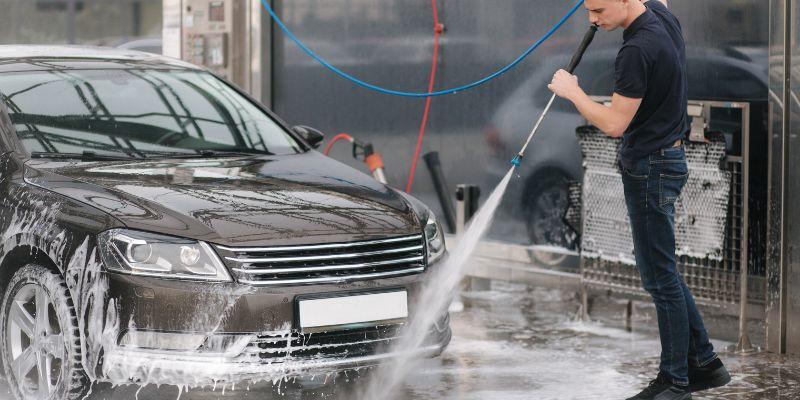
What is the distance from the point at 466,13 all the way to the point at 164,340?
4560 millimetres

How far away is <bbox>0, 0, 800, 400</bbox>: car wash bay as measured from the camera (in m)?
7.02

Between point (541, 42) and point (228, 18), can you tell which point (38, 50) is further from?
point (228, 18)

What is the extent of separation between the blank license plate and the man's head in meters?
1.45

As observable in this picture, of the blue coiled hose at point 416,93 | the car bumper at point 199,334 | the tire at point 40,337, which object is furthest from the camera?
the blue coiled hose at point 416,93

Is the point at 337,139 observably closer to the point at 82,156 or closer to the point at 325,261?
the point at 82,156

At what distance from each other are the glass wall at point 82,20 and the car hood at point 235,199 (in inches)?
940

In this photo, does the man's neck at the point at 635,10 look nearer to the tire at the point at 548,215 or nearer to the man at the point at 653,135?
the man at the point at 653,135

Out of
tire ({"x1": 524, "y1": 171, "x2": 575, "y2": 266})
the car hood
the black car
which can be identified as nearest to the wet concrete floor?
the black car

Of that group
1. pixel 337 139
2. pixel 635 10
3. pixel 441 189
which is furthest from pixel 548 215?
pixel 635 10

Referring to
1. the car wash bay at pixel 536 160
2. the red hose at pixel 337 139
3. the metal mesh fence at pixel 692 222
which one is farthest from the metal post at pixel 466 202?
the metal mesh fence at pixel 692 222

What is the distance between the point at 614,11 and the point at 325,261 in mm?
1635

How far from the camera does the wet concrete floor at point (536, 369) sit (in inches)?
248

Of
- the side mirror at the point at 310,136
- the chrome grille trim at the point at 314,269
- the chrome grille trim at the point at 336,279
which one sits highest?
the side mirror at the point at 310,136

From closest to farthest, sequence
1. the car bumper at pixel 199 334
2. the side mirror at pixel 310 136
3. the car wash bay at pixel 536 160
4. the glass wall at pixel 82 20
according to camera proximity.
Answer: the car bumper at pixel 199 334
the car wash bay at pixel 536 160
the side mirror at pixel 310 136
the glass wall at pixel 82 20
